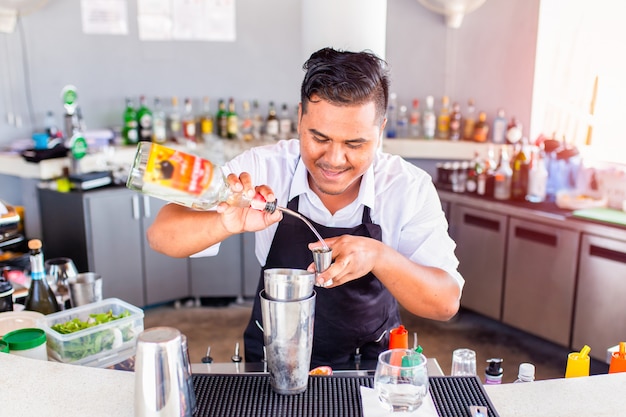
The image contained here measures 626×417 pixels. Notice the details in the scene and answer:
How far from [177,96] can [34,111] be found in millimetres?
1036

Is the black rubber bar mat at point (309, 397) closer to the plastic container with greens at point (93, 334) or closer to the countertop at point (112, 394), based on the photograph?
the countertop at point (112, 394)

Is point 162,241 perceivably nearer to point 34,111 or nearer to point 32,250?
point 32,250

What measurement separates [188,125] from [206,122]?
0.47 ft

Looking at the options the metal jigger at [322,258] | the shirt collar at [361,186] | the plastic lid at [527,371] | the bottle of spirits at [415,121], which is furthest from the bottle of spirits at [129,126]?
the plastic lid at [527,371]

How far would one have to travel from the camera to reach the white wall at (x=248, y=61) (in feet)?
14.4

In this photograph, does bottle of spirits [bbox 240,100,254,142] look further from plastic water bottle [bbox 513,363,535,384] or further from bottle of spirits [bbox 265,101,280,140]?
plastic water bottle [bbox 513,363,535,384]

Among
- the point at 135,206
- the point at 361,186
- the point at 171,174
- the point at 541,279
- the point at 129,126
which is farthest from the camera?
the point at 129,126

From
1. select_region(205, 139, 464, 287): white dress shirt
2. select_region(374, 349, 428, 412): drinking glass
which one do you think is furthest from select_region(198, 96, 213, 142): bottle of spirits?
select_region(374, 349, 428, 412): drinking glass

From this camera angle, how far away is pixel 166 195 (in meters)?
1.25

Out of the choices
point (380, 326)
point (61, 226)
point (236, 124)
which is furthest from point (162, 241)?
point (236, 124)

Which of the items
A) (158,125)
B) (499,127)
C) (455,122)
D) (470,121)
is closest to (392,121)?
(455,122)

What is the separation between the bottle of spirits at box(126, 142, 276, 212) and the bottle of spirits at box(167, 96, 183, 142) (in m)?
3.59

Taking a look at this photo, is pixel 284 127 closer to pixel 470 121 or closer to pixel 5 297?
pixel 470 121

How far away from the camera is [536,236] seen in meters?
3.71
